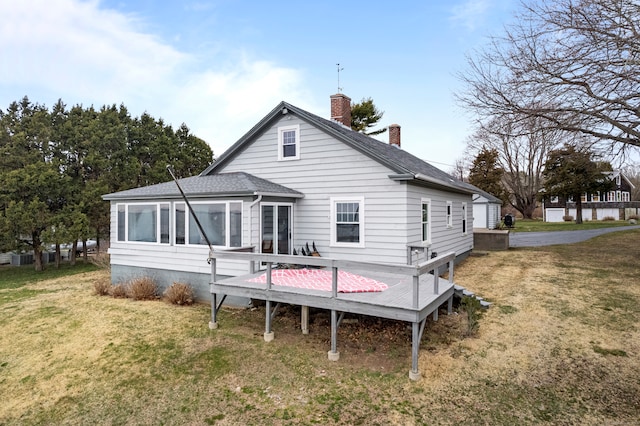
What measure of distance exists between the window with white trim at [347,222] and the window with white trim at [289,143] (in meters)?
2.11

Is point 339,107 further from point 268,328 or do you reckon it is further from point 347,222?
point 268,328

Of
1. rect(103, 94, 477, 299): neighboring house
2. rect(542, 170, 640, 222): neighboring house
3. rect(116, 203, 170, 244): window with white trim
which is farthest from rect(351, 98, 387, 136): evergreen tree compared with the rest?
rect(116, 203, 170, 244): window with white trim

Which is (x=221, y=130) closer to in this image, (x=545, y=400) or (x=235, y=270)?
(x=235, y=270)

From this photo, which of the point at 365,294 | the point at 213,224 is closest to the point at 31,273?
the point at 213,224

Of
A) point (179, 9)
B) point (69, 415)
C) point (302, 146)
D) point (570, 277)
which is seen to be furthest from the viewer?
point (179, 9)

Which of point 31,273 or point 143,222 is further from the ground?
point 143,222

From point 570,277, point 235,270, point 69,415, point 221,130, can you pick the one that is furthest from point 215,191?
point 221,130

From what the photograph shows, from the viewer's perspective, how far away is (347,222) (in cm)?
1059

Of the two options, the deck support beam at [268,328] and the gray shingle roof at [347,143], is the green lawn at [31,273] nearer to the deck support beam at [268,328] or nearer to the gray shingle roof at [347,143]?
Result: the gray shingle roof at [347,143]

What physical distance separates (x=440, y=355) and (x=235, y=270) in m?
5.67

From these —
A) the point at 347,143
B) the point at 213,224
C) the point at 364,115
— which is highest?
the point at 364,115

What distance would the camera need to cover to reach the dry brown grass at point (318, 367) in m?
4.93

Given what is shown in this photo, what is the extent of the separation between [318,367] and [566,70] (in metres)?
12.6

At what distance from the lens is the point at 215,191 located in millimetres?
9719
